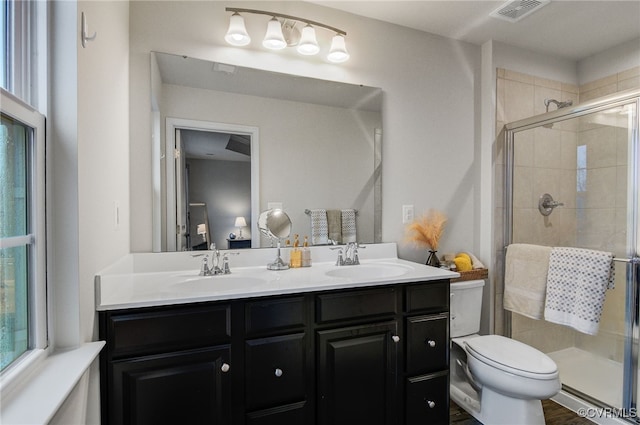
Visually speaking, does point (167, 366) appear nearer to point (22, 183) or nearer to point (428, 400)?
point (22, 183)

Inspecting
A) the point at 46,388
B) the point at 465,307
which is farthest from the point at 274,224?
the point at 465,307

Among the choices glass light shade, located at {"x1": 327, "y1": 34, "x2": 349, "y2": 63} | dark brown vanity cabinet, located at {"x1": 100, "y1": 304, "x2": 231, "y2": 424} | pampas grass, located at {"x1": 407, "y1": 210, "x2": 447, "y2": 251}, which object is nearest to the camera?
dark brown vanity cabinet, located at {"x1": 100, "y1": 304, "x2": 231, "y2": 424}

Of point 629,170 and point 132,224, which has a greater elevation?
point 629,170

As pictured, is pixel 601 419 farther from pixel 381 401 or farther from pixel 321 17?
pixel 321 17

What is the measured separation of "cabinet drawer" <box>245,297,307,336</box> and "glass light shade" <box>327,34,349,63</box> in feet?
4.61

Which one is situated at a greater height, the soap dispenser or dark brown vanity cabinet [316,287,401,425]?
the soap dispenser

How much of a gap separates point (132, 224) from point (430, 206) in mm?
1813

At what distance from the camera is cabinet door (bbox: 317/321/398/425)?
1.42 meters

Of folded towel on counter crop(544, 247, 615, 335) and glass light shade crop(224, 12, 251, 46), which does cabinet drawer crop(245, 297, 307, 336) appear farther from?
folded towel on counter crop(544, 247, 615, 335)

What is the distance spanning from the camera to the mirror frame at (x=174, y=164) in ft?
5.57

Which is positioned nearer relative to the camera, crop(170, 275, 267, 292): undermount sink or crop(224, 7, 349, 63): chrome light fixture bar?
crop(170, 275, 267, 292): undermount sink

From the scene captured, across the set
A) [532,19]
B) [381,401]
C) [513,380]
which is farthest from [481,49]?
[381,401]

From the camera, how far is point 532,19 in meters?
2.12

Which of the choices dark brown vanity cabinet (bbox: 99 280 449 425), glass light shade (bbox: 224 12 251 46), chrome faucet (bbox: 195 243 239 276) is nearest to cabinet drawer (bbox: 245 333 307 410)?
dark brown vanity cabinet (bbox: 99 280 449 425)
